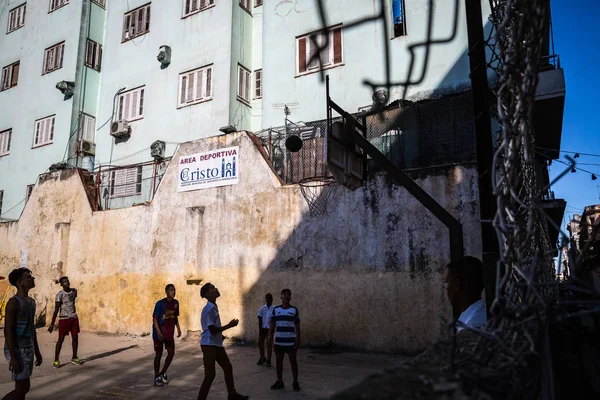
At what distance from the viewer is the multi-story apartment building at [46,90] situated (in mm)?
19562

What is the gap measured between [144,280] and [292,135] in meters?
5.62

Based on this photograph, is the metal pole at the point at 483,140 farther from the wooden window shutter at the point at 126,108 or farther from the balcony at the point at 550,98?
the wooden window shutter at the point at 126,108

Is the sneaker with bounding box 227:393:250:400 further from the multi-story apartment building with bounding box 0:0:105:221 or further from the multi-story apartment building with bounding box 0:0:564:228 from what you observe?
the multi-story apartment building with bounding box 0:0:105:221

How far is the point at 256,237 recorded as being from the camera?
1134cm

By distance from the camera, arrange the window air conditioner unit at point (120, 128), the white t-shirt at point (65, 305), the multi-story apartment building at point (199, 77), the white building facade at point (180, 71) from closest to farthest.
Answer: the white t-shirt at point (65, 305), the multi-story apartment building at point (199, 77), the white building facade at point (180, 71), the window air conditioner unit at point (120, 128)

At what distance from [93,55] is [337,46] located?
11.7 metres

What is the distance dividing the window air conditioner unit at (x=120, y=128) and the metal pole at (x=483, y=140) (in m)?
16.4

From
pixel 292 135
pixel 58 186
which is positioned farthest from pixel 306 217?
pixel 58 186

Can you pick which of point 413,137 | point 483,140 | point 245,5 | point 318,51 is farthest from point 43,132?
point 483,140

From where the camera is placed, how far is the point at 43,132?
20.4 m

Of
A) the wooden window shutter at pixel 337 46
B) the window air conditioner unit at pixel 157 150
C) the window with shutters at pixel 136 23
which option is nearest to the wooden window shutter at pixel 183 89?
the window air conditioner unit at pixel 157 150

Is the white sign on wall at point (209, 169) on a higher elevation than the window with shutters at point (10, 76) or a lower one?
lower

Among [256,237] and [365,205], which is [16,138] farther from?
[365,205]

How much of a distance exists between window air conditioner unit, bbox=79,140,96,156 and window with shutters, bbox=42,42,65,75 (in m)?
4.14
